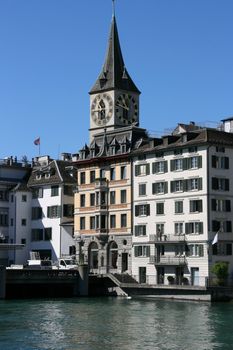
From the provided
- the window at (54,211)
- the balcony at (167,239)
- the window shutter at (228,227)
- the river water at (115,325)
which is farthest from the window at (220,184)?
the window at (54,211)

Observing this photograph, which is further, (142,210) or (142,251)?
(142,210)

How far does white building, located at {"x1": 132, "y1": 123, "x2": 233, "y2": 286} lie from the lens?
338ft

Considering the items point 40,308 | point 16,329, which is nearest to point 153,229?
point 40,308

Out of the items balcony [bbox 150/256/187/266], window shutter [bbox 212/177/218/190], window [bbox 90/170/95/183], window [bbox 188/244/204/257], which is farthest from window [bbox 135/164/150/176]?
window [bbox 188/244/204/257]

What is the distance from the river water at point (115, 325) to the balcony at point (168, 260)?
11174 mm

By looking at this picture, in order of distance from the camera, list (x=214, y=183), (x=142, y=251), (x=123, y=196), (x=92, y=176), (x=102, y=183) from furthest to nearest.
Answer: (x=92, y=176), (x=102, y=183), (x=123, y=196), (x=142, y=251), (x=214, y=183)

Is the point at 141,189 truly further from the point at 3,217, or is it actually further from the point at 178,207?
the point at 3,217

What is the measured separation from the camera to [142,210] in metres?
A: 113

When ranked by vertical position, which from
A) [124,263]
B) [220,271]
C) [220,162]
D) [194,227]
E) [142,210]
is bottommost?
[220,271]

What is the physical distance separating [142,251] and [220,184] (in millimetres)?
15521

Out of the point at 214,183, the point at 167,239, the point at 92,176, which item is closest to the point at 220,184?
the point at 214,183

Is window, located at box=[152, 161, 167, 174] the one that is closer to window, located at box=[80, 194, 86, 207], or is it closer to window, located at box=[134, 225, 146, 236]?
window, located at box=[134, 225, 146, 236]

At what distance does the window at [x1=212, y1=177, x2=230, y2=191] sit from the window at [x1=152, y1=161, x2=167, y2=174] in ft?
27.9

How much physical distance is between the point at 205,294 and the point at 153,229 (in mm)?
17172
